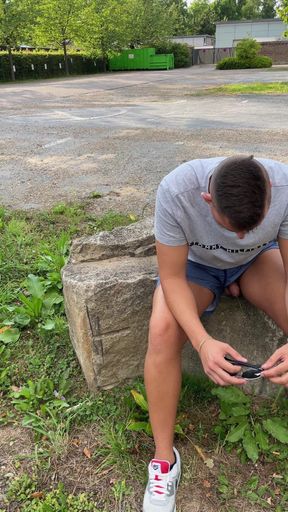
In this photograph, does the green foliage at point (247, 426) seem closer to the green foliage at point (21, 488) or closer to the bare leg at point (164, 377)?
the bare leg at point (164, 377)

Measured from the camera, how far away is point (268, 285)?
2004mm

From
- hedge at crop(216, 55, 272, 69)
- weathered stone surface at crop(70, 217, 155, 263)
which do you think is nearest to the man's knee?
weathered stone surface at crop(70, 217, 155, 263)

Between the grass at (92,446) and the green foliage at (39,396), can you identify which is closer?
the grass at (92,446)

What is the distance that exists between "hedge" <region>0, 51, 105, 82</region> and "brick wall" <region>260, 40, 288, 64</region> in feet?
60.2

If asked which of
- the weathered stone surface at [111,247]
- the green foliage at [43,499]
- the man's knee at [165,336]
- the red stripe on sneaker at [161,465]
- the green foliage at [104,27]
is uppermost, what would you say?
the green foliage at [104,27]

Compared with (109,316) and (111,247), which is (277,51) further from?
(109,316)

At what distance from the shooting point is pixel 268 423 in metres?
1.99

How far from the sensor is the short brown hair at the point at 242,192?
150 centimetres

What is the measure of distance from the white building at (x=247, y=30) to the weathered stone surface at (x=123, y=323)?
5619 centimetres

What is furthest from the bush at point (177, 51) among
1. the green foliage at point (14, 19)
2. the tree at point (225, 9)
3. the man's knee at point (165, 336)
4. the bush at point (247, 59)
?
the man's knee at point (165, 336)

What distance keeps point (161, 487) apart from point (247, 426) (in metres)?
0.47

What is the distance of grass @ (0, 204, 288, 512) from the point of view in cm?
182

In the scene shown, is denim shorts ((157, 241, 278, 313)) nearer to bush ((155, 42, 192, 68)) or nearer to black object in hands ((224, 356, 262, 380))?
black object in hands ((224, 356, 262, 380))

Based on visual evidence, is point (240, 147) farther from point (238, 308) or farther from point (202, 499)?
point (202, 499)
